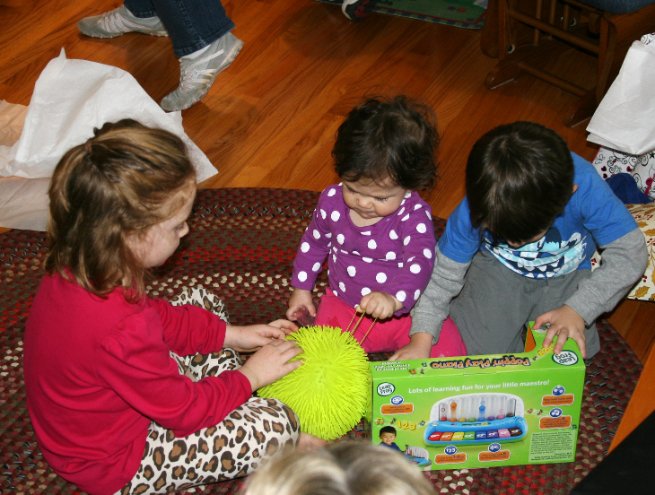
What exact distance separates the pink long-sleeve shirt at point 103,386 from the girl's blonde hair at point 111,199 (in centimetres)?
3

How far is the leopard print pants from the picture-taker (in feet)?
3.48

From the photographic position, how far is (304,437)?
111 cm

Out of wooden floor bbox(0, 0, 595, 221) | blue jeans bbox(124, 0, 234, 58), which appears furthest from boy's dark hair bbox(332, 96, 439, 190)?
blue jeans bbox(124, 0, 234, 58)

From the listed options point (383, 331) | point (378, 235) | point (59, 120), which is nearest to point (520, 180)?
point (378, 235)

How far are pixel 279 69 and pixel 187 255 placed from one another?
0.67 meters

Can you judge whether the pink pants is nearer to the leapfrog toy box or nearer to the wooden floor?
the leapfrog toy box

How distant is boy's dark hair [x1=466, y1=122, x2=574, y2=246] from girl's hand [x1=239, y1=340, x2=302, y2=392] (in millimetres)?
296

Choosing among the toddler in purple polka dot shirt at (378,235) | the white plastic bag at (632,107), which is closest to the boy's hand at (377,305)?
the toddler in purple polka dot shirt at (378,235)

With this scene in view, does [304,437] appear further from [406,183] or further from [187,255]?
[187,255]

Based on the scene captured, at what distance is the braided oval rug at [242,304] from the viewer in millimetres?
1151

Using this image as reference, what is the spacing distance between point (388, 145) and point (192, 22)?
33.9 inches

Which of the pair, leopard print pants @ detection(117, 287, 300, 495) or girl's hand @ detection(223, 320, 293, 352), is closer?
leopard print pants @ detection(117, 287, 300, 495)

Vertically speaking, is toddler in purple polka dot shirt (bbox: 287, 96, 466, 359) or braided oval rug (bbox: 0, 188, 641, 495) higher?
toddler in purple polka dot shirt (bbox: 287, 96, 466, 359)

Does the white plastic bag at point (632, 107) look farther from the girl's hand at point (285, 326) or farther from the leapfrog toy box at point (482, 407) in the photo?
the girl's hand at point (285, 326)
